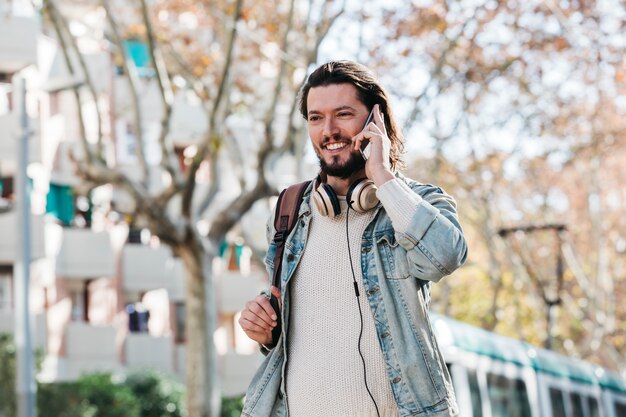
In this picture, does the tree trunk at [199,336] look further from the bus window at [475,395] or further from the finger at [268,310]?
the finger at [268,310]

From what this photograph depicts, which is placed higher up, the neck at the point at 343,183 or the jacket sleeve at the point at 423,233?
the neck at the point at 343,183

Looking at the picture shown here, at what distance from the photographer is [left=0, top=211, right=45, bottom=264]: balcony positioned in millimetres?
33812

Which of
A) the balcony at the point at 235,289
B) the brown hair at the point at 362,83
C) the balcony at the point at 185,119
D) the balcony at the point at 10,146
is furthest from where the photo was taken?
the balcony at the point at 235,289

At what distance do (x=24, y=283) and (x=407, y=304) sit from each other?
50.5ft

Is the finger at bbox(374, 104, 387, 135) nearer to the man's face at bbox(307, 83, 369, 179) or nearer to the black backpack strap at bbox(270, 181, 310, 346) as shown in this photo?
the man's face at bbox(307, 83, 369, 179)

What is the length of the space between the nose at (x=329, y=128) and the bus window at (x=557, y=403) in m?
11.8

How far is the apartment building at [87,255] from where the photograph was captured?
34531mm

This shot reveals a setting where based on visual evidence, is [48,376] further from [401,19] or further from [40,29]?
[401,19]

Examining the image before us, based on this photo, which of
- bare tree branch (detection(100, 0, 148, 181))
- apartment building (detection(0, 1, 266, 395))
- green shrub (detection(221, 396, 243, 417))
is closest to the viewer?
bare tree branch (detection(100, 0, 148, 181))

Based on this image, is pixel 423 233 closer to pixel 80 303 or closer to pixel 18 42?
pixel 18 42

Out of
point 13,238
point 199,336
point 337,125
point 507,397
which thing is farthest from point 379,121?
point 13,238

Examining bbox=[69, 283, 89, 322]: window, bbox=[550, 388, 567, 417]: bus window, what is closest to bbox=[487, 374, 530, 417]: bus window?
bbox=[550, 388, 567, 417]: bus window

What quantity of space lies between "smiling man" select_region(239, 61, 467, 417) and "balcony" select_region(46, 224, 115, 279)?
32.2 meters

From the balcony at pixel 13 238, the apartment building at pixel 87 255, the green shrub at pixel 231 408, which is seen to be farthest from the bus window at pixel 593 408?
the balcony at pixel 13 238
